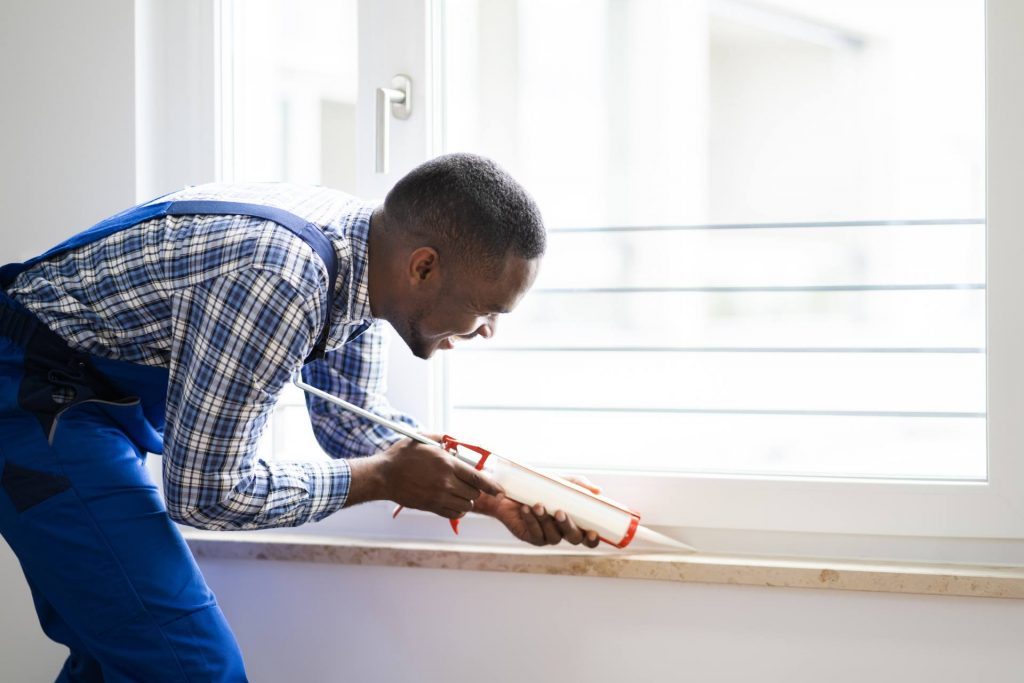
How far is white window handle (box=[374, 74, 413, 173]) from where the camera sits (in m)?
1.51

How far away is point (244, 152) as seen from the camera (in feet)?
5.39

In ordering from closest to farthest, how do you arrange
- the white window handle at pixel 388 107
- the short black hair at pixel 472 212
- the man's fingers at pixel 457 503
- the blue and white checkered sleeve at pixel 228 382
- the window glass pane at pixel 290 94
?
the blue and white checkered sleeve at pixel 228 382 → the short black hair at pixel 472 212 → the man's fingers at pixel 457 503 → the white window handle at pixel 388 107 → the window glass pane at pixel 290 94

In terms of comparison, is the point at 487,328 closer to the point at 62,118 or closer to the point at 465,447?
the point at 465,447

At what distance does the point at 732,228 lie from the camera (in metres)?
1.47

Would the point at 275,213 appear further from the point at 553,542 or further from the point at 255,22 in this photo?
the point at 255,22

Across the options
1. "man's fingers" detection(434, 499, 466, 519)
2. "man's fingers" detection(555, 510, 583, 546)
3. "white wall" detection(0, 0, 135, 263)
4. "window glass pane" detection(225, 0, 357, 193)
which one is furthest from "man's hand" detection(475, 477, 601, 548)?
"white wall" detection(0, 0, 135, 263)

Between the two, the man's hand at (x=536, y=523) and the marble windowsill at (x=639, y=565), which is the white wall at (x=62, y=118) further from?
the man's hand at (x=536, y=523)

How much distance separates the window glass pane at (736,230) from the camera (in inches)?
55.1

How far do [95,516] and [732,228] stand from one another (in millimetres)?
993

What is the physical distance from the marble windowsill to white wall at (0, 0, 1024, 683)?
0.03 metres

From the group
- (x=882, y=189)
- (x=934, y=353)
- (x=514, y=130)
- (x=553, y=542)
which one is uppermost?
(x=514, y=130)

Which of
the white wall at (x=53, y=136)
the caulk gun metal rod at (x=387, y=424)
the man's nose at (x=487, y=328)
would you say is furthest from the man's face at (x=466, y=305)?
the white wall at (x=53, y=136)

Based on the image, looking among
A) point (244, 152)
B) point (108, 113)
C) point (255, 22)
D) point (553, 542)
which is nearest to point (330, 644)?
point (553, 542)

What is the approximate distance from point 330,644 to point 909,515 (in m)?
0.93
